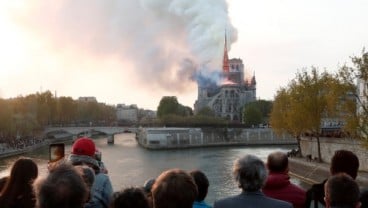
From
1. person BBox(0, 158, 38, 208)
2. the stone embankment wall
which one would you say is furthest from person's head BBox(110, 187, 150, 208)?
the stone embankment wall

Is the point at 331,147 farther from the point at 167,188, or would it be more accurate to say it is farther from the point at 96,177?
the point at 167,188

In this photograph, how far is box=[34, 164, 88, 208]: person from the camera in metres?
3.52

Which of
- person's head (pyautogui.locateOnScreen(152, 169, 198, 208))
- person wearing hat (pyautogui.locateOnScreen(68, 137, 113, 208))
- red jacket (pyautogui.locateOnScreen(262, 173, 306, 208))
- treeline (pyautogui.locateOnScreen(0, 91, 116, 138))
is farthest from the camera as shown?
treeline (pyautogui.locateOnScreen(0, 91, 116, 138))

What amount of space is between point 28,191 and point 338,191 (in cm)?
259

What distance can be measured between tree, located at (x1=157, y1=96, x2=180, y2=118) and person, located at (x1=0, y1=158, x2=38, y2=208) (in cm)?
10461

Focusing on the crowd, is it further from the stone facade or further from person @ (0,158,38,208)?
the stone facade

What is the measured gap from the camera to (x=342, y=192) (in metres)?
4.40

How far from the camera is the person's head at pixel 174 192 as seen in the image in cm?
388

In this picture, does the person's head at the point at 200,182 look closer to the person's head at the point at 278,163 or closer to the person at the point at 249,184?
the person at the point at 249,184

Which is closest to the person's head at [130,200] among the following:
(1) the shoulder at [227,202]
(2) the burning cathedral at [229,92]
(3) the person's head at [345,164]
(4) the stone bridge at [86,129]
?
(1) the shoulder at [227,202]

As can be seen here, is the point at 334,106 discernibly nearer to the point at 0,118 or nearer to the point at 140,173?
the point at 140,173

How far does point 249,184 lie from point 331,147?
3549cm

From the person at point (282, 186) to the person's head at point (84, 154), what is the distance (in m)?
1.71

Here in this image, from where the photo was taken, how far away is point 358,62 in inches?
1141
